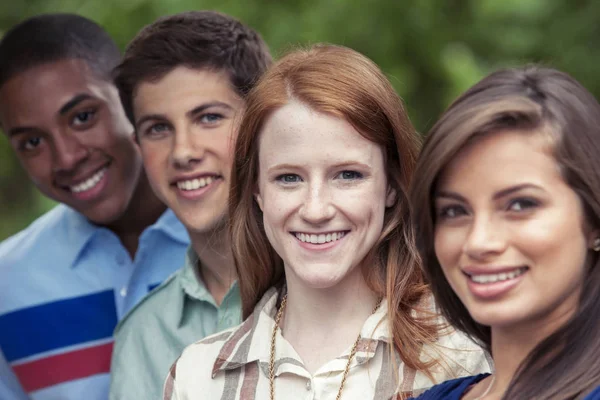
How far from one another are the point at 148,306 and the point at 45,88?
0.86 meters

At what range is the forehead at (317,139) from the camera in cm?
261

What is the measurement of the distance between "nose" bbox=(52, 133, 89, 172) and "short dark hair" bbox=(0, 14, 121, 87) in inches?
9.8

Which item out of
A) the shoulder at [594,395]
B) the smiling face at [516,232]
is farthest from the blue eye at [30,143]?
the shoulder at [594,395]

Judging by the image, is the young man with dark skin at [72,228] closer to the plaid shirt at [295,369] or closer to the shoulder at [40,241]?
the shoulder at [40,241]

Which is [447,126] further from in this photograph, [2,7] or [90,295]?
[2,7]

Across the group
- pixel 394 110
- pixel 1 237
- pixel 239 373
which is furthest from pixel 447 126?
pixel 1 237

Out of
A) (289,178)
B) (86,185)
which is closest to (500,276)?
(289,178)

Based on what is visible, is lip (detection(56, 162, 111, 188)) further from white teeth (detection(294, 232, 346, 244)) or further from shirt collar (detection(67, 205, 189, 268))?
white teeth (detection(294, 232, 346, 244))

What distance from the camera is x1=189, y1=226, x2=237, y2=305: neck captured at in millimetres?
3350

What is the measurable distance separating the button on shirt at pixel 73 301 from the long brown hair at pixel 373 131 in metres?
0.94

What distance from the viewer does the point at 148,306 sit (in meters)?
3.40

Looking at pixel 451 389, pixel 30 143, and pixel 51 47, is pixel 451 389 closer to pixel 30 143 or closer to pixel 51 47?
pixel 30 143

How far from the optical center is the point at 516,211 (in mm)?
2037

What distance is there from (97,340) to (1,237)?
10.5ft
